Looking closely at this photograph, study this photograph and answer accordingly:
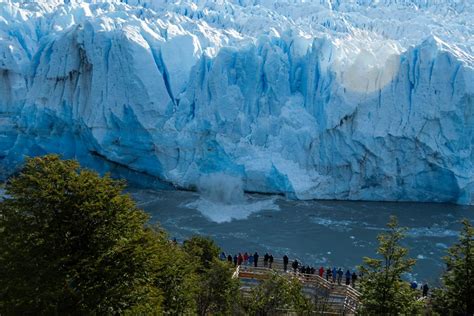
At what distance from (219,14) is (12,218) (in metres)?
33.5

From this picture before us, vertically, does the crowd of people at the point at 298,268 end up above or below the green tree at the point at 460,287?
below

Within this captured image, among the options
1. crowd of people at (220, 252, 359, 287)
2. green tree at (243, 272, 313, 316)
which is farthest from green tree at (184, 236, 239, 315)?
crowd of people at (220, 252, 359, 287)

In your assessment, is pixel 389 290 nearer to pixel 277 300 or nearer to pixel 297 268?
pixel 277 300

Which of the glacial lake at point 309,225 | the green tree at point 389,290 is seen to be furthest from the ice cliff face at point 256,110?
the green tree at point 389,290

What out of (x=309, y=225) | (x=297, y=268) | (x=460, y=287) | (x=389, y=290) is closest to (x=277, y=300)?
(x=389, y=290)

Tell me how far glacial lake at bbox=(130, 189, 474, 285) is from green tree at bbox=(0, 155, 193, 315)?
31.2 ft

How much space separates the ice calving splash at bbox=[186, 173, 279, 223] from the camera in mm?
18844

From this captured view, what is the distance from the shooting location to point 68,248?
211 inches

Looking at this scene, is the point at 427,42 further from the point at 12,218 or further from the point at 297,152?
the point at 12,218

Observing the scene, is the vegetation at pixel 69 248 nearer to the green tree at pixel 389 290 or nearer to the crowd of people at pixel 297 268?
the green tree at pixel 389 290

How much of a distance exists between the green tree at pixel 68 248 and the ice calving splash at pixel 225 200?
12.8 meters

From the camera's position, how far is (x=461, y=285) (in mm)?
6473

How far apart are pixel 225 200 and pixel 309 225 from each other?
3.65m

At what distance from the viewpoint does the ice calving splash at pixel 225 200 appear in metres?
18.8
